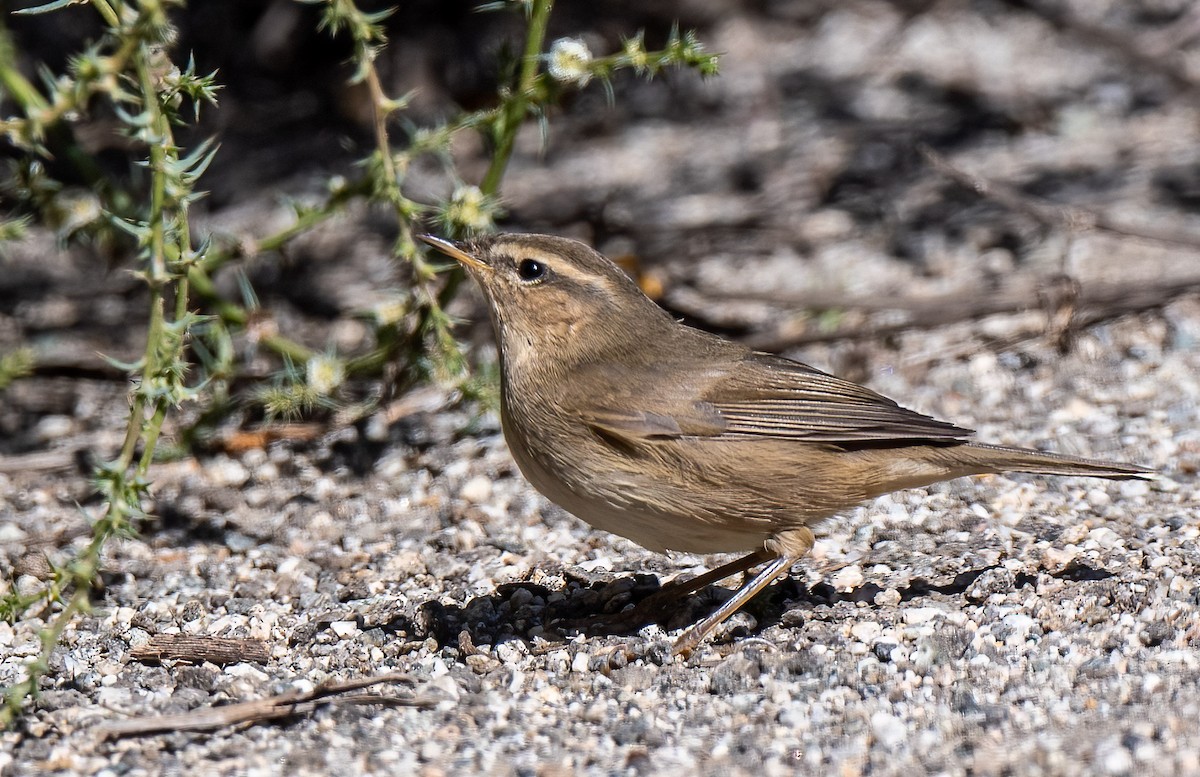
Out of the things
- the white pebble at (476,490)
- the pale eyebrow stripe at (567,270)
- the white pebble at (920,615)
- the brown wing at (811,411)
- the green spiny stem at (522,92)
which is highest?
the green spiny stem at (522,92)

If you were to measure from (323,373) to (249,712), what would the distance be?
7.20 ft

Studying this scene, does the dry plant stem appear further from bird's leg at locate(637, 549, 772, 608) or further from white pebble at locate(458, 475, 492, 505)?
white pebble at locate(458, 475, 492, 505)

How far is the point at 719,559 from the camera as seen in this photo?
5320 mm

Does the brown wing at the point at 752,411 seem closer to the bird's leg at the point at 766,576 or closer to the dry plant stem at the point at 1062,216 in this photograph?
the bird's leg at the point at 766,576

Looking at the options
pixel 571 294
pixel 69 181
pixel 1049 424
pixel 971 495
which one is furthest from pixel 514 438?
pixel 69 181

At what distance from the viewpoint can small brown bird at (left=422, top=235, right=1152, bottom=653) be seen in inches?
172

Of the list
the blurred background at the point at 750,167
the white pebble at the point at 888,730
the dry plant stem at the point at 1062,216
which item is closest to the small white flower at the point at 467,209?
the blurred background at the point at 750,167

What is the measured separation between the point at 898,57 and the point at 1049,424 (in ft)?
13.2

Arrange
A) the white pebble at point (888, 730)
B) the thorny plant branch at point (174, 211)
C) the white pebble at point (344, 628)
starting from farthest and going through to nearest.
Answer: the white pebble at point (344, 628)
the thorny plant branch at point (174, 211)
the white pebble at point (888, 730)

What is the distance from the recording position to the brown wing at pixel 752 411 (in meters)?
4.45

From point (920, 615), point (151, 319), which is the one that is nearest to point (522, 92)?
point (151, 319)

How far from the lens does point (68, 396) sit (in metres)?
6.84

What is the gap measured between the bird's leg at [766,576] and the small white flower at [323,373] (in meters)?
2.09

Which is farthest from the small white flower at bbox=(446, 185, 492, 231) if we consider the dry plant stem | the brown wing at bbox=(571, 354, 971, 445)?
the dry plant stem
